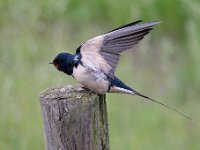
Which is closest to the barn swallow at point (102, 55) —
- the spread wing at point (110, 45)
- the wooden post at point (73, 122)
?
the spread wing at point (110, 45)

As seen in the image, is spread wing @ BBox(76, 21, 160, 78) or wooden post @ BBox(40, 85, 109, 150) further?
spread wing @ BBox(76, 21, 160, 78)

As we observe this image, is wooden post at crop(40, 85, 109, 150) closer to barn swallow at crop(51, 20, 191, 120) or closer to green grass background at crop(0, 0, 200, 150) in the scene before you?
barn swallow at crop(51, 20, 191, 120)

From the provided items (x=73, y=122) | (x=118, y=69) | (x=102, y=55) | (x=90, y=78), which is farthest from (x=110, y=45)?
(x=118, y=69)

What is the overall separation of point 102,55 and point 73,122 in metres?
0.62

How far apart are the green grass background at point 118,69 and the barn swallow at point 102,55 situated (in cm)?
111

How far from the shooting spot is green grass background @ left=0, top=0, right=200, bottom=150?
4.99 meters

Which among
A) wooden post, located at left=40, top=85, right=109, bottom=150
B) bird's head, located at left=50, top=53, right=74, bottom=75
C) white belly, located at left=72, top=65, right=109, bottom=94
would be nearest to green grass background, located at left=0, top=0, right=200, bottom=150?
bird's head, located at left=50, top=53, right=74, bottom=75

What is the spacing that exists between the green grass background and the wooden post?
1.58m

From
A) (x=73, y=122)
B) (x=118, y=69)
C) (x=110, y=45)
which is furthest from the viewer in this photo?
(x=118, y=69)

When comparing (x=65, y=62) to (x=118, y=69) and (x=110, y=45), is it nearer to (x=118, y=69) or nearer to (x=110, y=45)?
(x=110, y=45)

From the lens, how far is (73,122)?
304cm

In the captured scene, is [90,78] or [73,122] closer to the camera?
[73,122]

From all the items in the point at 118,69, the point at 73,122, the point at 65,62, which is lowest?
the point at 118,69

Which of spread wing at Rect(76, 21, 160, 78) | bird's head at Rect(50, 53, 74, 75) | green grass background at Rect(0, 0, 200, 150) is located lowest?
green grass background at Rect(0, 0, 200, 150)
